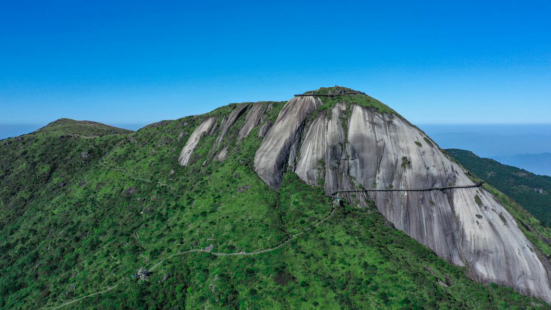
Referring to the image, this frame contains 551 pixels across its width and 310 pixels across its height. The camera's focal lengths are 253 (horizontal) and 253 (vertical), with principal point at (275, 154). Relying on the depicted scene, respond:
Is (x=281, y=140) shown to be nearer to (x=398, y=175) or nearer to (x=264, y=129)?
(x=264, y=129)

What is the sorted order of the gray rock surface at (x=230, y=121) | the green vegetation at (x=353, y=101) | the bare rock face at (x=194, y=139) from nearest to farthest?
the green vegetation at (x=353, y=101) < the gray rock surface at (x=230, y=121) < the bare rock face at (x=194, y=139)

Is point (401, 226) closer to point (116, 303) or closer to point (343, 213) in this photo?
point (343, 213)

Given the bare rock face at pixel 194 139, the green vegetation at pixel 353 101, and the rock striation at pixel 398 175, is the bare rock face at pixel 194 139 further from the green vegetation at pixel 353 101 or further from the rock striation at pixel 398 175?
the green vegetation at pixel 353 101

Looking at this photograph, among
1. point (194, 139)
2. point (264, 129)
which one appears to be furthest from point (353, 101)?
point (194, 139)

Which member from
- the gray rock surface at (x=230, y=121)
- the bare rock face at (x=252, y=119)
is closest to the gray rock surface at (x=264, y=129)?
the bare rock face at (x=252, y=119)

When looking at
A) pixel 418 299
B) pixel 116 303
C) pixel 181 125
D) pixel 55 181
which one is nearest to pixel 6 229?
pixel 55 181

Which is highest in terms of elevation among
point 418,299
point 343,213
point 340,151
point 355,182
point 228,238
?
point 340,151
